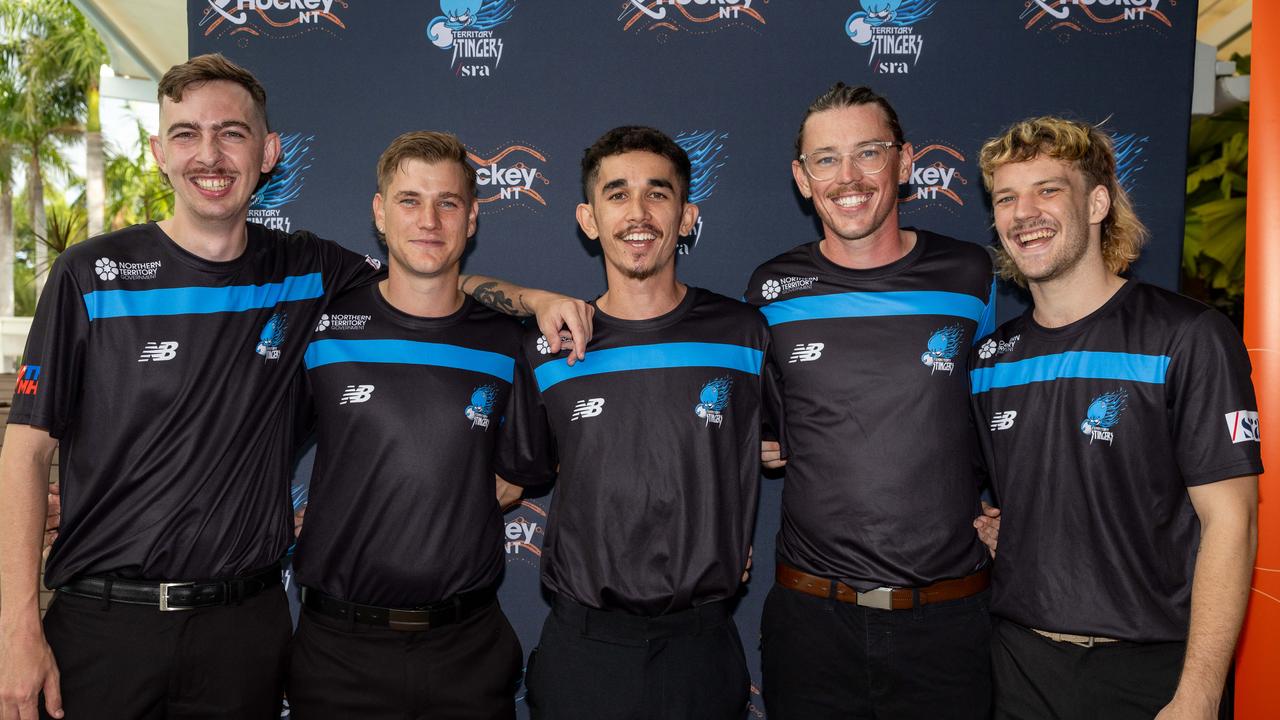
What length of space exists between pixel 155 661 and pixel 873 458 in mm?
2053

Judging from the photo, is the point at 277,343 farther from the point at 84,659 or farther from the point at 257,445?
the point at 84,659

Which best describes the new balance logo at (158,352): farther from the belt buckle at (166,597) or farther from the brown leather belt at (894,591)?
the brown leather belt at (894,591)

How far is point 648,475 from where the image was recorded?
2.37 m

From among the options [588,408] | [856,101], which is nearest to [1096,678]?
[588,408]

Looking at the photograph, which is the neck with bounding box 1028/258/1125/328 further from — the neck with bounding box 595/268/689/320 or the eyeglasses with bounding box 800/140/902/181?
the neck with bounding box 595/268/689/320

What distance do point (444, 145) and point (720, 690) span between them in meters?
1.81

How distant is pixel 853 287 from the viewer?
259 centimetres

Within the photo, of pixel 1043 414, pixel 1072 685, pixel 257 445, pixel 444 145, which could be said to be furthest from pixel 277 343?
pixel 1072 685

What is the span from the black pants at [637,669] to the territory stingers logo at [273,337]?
1.16 metres

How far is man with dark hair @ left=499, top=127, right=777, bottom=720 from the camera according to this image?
2309 millimetres

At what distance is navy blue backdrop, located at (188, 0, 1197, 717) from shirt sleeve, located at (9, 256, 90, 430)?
1287 mm

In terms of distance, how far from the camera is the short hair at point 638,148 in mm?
2553

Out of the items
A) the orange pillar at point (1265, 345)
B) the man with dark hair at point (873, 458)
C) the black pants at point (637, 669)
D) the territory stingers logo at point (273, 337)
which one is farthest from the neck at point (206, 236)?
the orange pillar at point (1265, 345)

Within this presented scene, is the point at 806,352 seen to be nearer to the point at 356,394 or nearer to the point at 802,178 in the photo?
the point at 802,178
